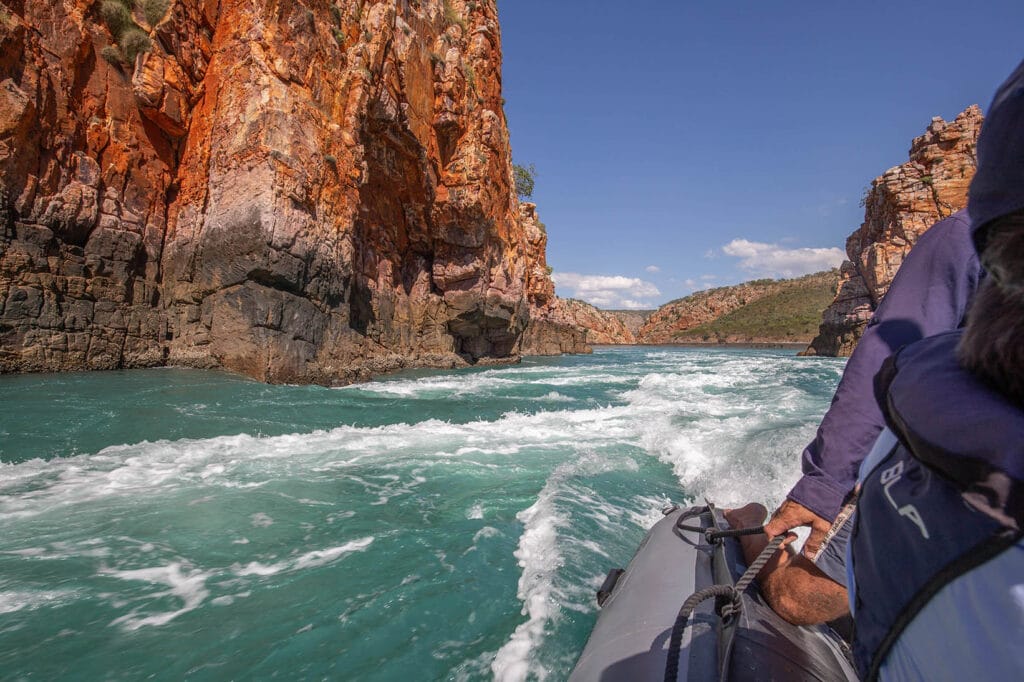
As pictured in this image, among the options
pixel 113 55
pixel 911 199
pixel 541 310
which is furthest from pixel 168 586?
pixel 541 310

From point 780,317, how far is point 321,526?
87793 millimetres

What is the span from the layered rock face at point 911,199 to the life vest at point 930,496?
26.8m

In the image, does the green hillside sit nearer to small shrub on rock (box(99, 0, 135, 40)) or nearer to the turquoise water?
the turquoise water

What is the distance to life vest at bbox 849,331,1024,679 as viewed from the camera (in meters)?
0.49

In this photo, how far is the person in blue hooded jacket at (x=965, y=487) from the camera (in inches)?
19.1

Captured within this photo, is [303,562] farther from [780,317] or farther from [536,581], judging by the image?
[780,317]

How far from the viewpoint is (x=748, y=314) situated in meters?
87.3

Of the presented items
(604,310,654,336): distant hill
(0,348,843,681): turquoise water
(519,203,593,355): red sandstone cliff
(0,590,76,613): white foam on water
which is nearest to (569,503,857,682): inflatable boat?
(0,348,843,681): turquoise water

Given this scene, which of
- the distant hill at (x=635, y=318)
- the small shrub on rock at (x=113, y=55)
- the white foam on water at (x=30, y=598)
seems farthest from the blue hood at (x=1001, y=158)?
the distant hill at (x=635, y=318)

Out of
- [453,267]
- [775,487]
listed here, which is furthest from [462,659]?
[453,267]

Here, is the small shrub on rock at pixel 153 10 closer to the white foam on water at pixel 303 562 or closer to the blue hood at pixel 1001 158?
the white foam on water at pixel 303 562

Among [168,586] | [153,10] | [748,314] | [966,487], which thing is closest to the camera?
[966,487]

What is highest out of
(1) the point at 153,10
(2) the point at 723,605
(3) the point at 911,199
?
(1) the point at 153,10

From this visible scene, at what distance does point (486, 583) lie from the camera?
3.09m
